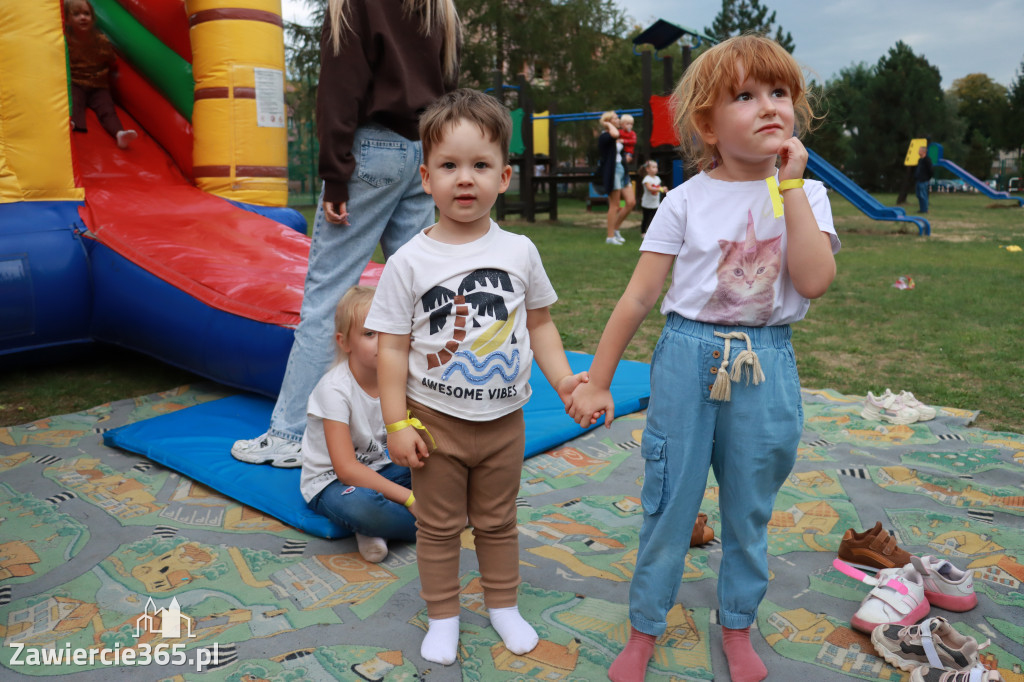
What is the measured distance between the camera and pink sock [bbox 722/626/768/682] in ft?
6.12

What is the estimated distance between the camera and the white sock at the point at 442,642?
194cm

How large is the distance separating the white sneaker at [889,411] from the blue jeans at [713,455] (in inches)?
82.8

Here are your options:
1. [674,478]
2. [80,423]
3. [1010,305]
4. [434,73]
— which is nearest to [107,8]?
[80,423]

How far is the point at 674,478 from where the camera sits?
1.81 metres

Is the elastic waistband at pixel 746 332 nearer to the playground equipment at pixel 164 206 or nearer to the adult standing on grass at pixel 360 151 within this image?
the adult standing on grass at pixel 360 151

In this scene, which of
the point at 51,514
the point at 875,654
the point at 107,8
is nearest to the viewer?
the point at 875,654

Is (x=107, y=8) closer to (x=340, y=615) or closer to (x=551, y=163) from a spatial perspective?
(x=340, y=615)

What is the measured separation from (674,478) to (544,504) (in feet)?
3.76

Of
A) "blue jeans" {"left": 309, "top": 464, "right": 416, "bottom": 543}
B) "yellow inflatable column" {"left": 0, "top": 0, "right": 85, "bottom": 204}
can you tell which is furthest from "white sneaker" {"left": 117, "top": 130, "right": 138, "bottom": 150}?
"blue jeans" {"left": 309, "top": 464, "right": 416, "bottom": 543}

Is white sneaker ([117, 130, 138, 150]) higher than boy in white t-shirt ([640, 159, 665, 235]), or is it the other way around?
white sneaker ([117, 130, 138, 150])

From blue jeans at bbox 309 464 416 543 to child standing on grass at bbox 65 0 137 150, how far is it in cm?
431

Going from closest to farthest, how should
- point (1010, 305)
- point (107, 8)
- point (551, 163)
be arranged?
point (107, 8), point (1010, 305), point (551, 163)

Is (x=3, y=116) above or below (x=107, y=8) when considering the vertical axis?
below

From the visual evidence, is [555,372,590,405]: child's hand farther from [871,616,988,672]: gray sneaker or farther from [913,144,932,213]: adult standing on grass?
[913,144,932,213]: adult standing on grass
